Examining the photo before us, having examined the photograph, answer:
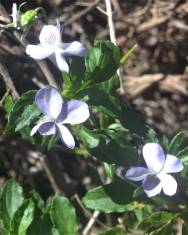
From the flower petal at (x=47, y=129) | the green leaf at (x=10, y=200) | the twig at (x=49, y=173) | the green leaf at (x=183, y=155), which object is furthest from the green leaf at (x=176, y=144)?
the twig at (x=49, y=173)

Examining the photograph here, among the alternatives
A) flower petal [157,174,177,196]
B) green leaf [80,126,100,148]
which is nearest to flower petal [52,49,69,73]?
green leaf [80,126,100,148]

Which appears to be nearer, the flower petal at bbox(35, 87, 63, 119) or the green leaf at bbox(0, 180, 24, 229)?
the flower petal at bbox(35, 87, 63, 119)

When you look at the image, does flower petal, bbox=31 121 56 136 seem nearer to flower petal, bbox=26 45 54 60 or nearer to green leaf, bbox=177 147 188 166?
flower petal, bbox=26 45 54 60

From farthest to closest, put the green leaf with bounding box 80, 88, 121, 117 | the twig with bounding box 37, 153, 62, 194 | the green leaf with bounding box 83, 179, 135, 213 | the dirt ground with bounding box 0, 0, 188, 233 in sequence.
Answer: the dirt ground with bounding box 0, 0, 188, 233
the twig with bounding box 37, 153, 62, 194
the green leaf with bounding box 83, 179, 135, 213
the green leaf with bounding box 80, 88, 121, 117

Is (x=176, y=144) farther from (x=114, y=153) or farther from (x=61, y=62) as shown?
(x=61, y=62)

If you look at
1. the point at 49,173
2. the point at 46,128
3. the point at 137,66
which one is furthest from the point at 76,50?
the point at 137,66

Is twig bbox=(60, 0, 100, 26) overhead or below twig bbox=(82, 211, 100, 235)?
overhead
